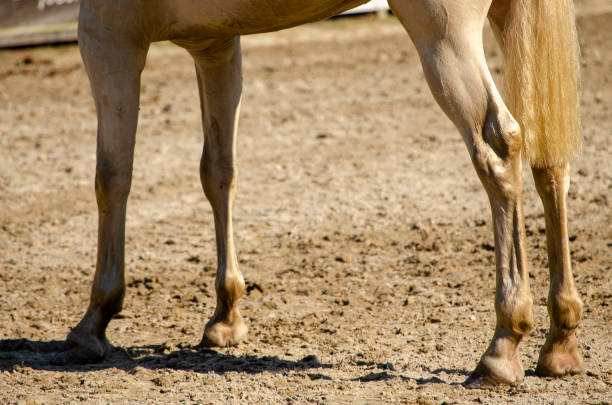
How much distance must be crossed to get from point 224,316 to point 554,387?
5.19 feet

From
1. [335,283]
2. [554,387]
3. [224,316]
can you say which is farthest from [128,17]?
[554,387]

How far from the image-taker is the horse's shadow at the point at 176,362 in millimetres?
3334

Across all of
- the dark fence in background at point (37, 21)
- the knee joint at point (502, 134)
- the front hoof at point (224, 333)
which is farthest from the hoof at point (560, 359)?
the dark fence in background at point (37, 21)

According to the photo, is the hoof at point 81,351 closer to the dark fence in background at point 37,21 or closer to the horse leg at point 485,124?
the horse leg at point 485,124

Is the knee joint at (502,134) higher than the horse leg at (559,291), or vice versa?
the knee joint at (502,134)

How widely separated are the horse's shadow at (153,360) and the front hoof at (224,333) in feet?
0.20

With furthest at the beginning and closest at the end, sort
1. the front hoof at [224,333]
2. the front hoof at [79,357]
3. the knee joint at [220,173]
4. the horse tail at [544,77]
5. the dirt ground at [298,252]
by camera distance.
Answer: the knee joint at [220,173], the front hoof at [224,333], the front hoof at [79,357], the dirt ground at [298,252], the horse tail at [544,77]

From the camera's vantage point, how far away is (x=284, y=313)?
4156 mm

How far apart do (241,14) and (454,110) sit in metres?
0.98

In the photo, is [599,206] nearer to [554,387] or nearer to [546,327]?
[546,327]

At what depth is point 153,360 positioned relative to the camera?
11.7 ft

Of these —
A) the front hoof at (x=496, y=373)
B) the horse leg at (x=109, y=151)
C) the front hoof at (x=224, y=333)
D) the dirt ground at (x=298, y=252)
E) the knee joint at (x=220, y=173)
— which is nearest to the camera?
the front hoof at (x=496, y=373)

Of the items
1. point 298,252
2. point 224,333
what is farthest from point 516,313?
point 298,252

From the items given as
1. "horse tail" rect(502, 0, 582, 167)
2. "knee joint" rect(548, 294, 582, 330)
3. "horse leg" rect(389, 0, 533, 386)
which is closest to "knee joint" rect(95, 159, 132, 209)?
"horse leg" rect(389, 0, 533, 386)
